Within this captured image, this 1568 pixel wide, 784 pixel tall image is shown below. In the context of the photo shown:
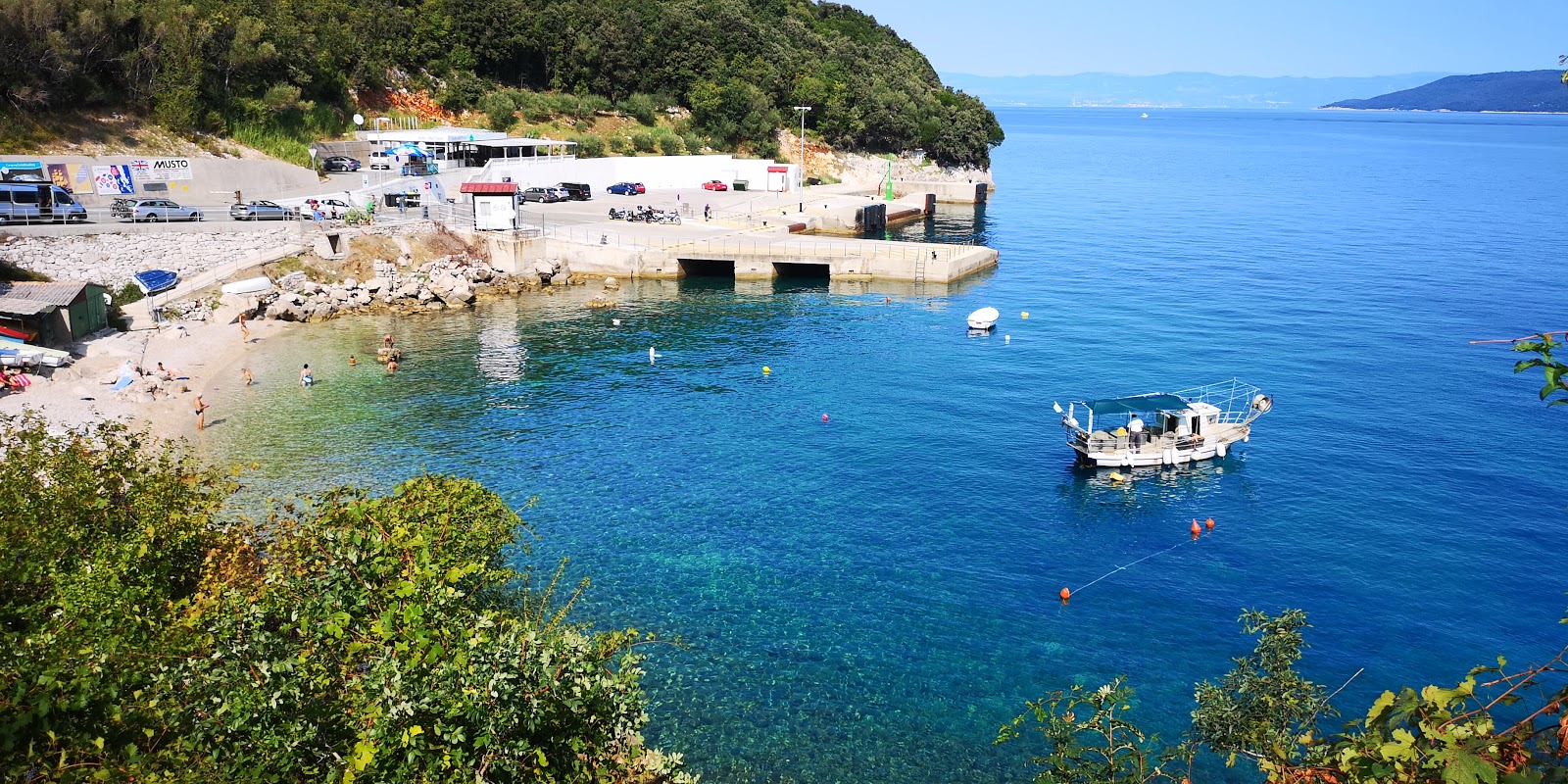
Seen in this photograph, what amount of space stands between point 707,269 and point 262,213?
31898mm

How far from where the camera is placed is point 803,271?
276 feet

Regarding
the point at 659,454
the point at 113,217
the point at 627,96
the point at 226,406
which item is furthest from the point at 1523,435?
the point at 627,96

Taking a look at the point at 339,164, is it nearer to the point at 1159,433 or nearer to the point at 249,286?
the point at 249,286

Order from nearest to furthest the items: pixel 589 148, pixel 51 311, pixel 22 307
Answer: pixel 22 307, pixel 51 311, pixel 589 148

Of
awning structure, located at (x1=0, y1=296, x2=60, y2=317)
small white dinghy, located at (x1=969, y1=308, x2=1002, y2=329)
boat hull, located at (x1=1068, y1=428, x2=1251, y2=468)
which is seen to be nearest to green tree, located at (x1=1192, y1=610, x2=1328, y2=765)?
boat hull, located at (x1=1068, y1=428, x2=1251, y2=468)

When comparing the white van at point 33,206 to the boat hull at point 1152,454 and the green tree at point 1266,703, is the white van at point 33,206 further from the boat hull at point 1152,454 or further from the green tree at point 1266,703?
the green tree at point 1266,703

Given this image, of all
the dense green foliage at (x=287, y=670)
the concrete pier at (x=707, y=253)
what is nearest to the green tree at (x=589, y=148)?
the concrete pier at (x=707, y=253)

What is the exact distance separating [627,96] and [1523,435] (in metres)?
110

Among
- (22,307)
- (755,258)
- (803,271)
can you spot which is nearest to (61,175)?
(22,307)

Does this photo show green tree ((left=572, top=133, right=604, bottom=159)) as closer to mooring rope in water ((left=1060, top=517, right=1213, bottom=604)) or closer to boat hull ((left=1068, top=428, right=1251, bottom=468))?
boat hull ((left=1068, top=428, right=1251, bottom=468))

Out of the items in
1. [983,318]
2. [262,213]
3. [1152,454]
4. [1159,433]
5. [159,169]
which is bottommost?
[1152,454]

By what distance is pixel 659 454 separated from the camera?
44.6m

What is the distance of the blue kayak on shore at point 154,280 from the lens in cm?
5903

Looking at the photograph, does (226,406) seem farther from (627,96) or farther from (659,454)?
(627,96)
